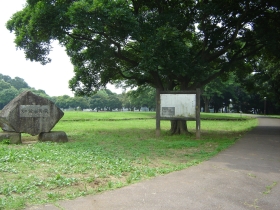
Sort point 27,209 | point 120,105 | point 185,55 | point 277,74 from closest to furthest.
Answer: point 27,209, point 185,55, point 277,74, point 120,105

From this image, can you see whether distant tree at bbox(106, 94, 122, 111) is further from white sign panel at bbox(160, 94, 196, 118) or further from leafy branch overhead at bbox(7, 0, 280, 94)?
white sign panel at bbox(160, 94, 196, 118)

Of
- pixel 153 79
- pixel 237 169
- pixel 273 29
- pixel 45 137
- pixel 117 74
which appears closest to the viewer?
pixel 237 169

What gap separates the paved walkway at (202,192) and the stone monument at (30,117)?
21.9ft

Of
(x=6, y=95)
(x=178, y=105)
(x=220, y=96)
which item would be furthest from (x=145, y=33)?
(x=6, y=95)

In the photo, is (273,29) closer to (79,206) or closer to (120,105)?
(79,206)

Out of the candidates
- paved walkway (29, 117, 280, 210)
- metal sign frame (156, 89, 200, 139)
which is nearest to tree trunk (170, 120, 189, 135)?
metal sign frame (156, 89, 200, 139)

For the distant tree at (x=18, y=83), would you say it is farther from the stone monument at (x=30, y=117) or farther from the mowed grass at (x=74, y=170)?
the mowed grass at (x=74, y=170)

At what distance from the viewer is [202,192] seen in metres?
4.84

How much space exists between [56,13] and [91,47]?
267 cm

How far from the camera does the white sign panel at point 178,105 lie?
41.8 feet

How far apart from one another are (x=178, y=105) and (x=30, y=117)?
252 inches

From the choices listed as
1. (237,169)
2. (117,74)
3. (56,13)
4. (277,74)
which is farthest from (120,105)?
(237,169)

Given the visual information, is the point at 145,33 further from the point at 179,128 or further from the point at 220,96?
the point at 220,96

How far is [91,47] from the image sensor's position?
46.2 feet
